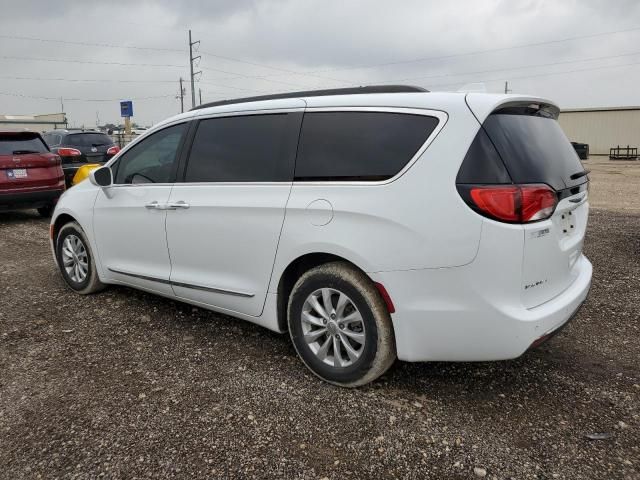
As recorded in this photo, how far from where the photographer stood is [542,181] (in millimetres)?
2668

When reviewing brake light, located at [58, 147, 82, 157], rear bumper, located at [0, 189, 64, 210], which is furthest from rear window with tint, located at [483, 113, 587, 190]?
brake light, located at [58, 147, 82, 157]

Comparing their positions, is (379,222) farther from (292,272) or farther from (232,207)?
(232,207)

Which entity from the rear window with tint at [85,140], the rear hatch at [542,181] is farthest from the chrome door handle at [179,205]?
the rear window with tint at [85,140]

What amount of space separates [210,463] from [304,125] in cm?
200

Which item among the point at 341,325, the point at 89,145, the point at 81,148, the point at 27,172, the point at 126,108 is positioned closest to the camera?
the point at 341,325

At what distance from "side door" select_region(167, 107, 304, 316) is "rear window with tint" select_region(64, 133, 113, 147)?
1068 centimetres

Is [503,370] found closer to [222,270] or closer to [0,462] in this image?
[222,270]

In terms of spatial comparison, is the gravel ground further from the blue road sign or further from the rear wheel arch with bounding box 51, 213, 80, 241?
the blue road sign

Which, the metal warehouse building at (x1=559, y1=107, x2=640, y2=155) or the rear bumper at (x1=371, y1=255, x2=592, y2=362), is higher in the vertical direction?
the metal warehouse building at (x1=559, y1=107, x2=640, y2=155)

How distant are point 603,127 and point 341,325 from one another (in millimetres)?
42836

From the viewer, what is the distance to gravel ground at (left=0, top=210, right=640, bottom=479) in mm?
2459

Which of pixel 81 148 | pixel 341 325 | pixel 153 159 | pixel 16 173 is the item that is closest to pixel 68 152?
pixel 81 148

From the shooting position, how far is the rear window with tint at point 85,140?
1307 centimetres

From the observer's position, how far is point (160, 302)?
472cm
